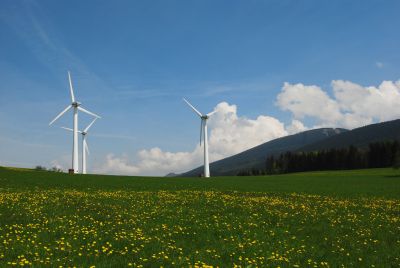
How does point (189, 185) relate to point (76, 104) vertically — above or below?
below

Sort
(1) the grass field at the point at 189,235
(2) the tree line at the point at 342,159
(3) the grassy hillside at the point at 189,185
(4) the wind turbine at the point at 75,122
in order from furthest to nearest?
(2) the tree line at the point at 342,159 < (4) the wind turbine at the point at 75,122 < (3) the grassy hillside at the point at 189,185 < (1) the grass field at the point at 189,235

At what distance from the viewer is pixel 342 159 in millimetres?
161500

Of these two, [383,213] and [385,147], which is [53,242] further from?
[385,147]

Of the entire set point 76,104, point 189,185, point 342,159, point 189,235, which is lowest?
point 189,235

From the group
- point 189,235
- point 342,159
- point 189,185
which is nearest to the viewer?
point 189,235

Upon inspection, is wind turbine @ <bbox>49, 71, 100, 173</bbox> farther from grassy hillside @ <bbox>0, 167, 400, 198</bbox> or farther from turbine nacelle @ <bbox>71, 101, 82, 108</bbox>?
grassy hillside @ <bbox>0, 167, 400, 198</bbox>

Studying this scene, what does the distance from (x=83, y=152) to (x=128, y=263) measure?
107492 mm

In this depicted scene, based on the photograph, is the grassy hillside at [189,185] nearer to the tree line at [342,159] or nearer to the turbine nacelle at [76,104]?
the turbine nacelle at [76,104]

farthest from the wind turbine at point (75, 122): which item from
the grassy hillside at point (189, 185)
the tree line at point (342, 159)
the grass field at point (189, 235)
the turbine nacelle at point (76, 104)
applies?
the tree line at point (342, 159)

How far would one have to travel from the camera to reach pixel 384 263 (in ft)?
46.7

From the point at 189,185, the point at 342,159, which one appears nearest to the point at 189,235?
the point at 189,185

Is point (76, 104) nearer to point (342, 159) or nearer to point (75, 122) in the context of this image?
point (75, 122)

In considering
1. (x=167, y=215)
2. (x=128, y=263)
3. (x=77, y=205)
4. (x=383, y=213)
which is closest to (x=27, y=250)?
(x=128, y=263)

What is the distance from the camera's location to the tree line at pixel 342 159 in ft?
497
